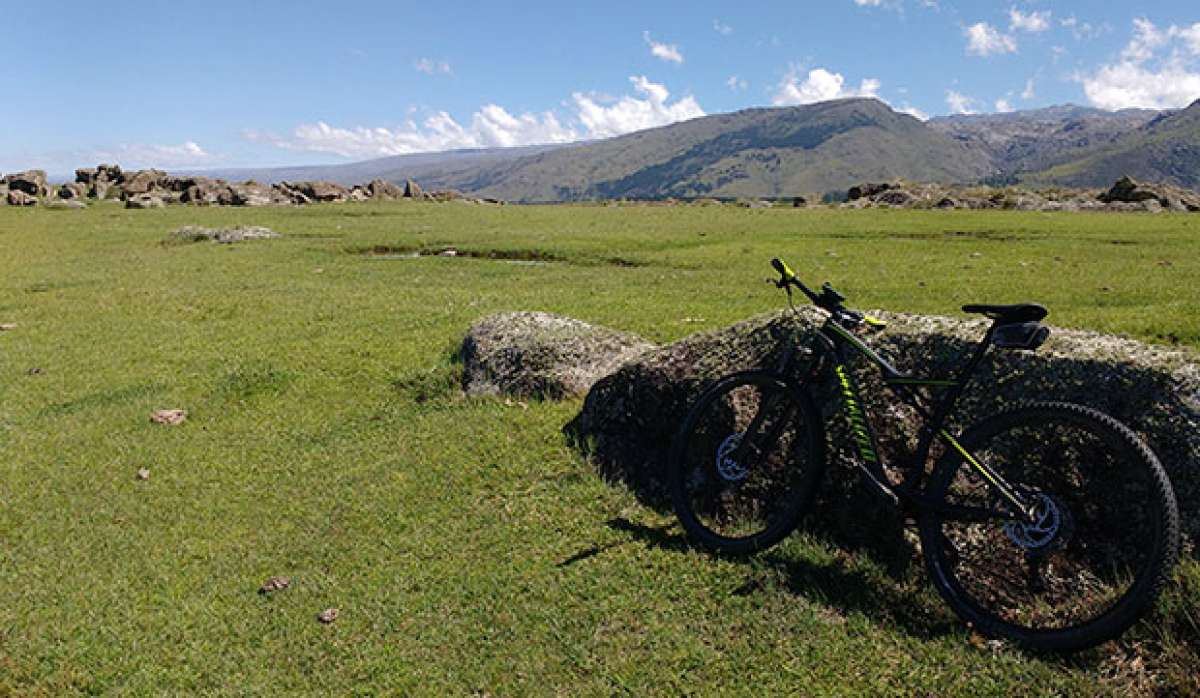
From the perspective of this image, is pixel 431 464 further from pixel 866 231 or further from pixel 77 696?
pixel 866 231

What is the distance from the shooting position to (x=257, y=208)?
258 feet

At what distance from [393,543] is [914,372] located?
257 inches

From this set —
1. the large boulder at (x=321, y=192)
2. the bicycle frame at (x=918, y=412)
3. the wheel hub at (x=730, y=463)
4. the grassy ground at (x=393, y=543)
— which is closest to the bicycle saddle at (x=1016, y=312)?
the bicycle frame at (x=918, y=412)

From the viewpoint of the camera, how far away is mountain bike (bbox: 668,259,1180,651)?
5.56 meters

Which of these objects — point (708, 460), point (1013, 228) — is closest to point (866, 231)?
point (1013, 228)

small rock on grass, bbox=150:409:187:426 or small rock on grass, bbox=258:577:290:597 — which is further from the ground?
small rock on grass, bbox=150:409:187:426

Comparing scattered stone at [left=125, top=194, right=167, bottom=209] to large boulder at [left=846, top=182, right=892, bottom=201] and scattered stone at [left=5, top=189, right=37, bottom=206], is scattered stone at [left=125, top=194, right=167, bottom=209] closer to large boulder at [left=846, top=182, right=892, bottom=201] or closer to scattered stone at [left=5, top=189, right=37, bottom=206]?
scattered stone at [left=5, top=189, right=37, bottom=206]

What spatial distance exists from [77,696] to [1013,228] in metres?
49.9

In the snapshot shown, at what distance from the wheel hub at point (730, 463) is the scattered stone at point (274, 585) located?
5.22 metres

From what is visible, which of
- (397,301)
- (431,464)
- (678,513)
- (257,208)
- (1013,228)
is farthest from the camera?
(257,208)

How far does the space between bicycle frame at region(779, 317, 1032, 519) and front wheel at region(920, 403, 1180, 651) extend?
107mm

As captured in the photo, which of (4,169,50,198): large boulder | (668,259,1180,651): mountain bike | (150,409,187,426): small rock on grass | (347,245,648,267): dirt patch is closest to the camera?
(668,259,1180,651): mountain bike

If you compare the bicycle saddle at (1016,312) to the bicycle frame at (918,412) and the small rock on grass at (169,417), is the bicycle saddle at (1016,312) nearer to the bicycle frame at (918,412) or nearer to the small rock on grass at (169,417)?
the bicycle frame at (918,412)

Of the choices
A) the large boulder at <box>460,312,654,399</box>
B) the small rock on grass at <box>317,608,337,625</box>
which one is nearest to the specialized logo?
the small rock on grass at <box>317,608,337,625</box>
